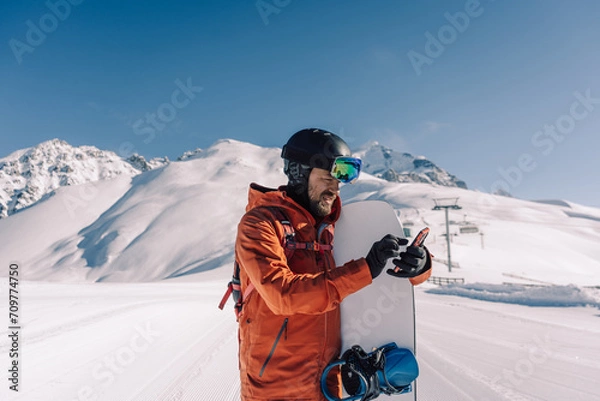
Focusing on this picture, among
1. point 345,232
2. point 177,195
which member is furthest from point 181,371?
point 177,195

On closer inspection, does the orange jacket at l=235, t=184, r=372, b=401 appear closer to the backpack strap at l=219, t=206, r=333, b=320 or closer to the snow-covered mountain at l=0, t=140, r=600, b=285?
the backpack strap at l=219, t=206, r=333, b=320

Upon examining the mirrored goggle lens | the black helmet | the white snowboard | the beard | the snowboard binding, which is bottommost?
the snowboard binding

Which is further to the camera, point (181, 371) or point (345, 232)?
point (181, 371)

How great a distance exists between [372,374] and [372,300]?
64cm

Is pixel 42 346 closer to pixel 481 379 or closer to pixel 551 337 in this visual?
pixel 481 379

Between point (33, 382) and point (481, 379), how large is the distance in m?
6.05

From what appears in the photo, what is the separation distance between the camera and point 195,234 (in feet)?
236

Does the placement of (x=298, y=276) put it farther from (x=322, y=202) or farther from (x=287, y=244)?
(x=322, y=202)

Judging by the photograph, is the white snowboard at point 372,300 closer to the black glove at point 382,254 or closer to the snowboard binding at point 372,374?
the snowboard binding at point 372,374

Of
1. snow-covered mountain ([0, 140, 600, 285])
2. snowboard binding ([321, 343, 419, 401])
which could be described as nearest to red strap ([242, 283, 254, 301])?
snowboard binding ([321, 343, 419, 401])

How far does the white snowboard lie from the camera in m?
2.58

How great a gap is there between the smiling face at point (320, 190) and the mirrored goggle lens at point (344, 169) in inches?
2.3

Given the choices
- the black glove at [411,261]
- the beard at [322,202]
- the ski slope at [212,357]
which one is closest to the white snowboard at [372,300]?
the beard at [322,202]

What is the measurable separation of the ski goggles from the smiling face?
0.06 metres
